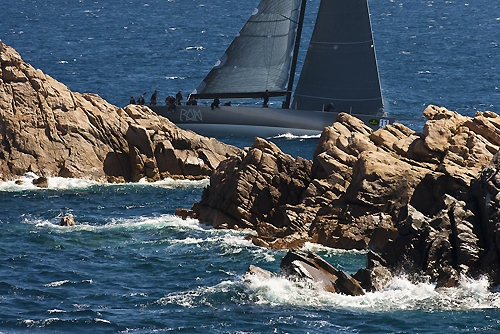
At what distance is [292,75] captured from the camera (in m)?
61.7

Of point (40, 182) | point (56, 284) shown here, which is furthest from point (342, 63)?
point (56, 284)

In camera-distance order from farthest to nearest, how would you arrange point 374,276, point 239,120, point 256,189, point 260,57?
1. point 239,120
2. point 260,57
3. point 256,189
4. point 374,276

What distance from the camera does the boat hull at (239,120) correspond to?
62750mm

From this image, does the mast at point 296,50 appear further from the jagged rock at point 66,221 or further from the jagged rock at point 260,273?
the jagged rock at point 260,273

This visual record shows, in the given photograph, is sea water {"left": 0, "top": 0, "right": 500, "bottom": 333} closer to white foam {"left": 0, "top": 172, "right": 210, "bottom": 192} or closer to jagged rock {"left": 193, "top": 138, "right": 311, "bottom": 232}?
white foam {"left": 0, "top": 172, "right": 210, "bottom": 192}

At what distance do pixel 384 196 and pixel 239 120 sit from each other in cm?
3613

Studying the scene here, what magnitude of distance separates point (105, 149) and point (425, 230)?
2662cm

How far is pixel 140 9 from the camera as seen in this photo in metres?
144

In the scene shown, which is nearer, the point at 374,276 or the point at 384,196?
the point at 374,276

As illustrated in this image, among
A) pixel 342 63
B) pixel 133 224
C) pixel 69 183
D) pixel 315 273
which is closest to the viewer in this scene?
pixel 315 273

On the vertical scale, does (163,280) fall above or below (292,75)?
below

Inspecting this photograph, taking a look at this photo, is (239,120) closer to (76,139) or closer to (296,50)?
(296,50)

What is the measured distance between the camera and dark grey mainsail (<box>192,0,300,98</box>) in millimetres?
60531

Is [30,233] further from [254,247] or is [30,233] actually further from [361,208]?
[361,208]
